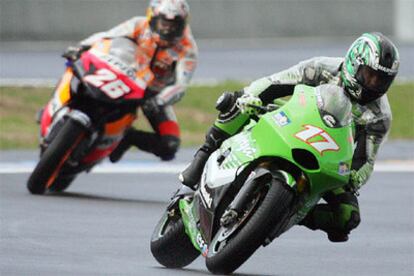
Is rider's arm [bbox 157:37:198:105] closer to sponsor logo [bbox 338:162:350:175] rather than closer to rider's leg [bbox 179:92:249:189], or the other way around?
rider's leg [bbox 179:92:249:189]

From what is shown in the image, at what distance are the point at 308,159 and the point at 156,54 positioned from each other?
5956 mm

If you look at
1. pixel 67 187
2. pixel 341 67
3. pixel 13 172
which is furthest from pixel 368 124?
pixel 13 172

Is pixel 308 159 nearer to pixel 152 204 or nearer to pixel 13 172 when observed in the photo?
pixel 152 204

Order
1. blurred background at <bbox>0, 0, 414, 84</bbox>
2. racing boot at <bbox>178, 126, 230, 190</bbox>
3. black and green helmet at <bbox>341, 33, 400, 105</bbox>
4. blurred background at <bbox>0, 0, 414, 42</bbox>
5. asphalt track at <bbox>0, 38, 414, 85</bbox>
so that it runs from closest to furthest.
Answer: black and green helmet at <bbox>341, 33, 400, 105</bbox>, racing boot at <bbox>178, 126, 230, 190</bbox>, asphalt track at <bbox>0, 38, 414, 85</bbox>, blurred background at <bbox>0, 0, 414, 84</bbox>, blurred background at <bbox>0, 0, 414, 42</bbox>

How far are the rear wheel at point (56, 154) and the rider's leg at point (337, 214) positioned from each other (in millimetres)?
4774

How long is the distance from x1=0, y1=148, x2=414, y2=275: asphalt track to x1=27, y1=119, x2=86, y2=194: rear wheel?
143mm

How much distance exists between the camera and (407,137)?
2092 centimetres

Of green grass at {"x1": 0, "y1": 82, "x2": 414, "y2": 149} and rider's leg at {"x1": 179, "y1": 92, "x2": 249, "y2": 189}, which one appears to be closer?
rider's leg at {"x1": 179, "y1": 92, "x2": 249, "y2": 189}

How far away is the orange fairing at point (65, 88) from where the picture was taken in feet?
46.2

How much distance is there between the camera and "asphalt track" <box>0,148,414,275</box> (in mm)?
9391

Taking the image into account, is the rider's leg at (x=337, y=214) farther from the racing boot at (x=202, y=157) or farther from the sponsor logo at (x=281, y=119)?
the racing boot at (x=202, y=157)

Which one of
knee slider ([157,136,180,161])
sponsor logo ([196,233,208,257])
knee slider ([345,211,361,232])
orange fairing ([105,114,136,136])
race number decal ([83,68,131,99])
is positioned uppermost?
knee slider ([345,211,361,232])

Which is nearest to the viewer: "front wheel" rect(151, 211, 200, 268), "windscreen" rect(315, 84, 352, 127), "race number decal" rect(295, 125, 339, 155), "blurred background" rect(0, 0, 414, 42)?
"race number decal" rect(295, 125, 339, 155)

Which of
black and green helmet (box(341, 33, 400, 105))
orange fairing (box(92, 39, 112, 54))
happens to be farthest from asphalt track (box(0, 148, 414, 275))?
orange fairing (box(92, 39, 112, 54))
